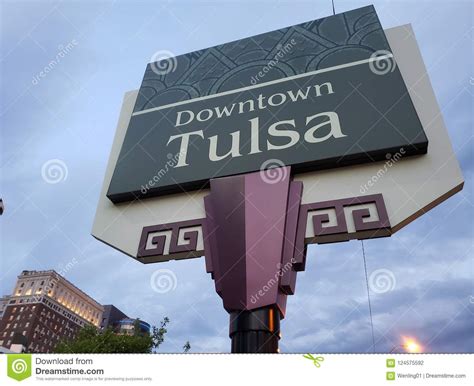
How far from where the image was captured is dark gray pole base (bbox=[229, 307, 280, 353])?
4449mm

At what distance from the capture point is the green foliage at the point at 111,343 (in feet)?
53.7

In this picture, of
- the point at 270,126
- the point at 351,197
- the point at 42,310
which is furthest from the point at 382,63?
the point at 42,310

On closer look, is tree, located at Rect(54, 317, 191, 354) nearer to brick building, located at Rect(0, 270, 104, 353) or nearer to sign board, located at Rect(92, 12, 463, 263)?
sign board, located at Rect(92, 12, 463, 263)

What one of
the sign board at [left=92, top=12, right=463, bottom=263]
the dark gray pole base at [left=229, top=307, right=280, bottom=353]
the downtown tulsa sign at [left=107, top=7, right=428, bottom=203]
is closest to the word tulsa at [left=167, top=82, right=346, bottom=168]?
the downtown tulsa sign at [left=107, top=7, right=428, bottom=203]

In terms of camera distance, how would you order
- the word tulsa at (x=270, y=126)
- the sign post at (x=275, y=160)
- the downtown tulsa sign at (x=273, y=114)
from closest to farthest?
the sign post at (x=275, y=160), the downtown tulsa sign at (x=273, y=114), the word tulsa at (x=270, y=126)

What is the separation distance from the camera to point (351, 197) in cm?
538

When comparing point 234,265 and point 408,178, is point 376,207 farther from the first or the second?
point 234,265

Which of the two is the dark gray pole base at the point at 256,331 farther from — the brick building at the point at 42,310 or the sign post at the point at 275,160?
the brick building at the point at 42,310

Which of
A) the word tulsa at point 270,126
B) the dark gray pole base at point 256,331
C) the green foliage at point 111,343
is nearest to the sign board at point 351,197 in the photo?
the word tulsa at point 270,126

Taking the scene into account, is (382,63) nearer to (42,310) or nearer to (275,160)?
(275,160)
